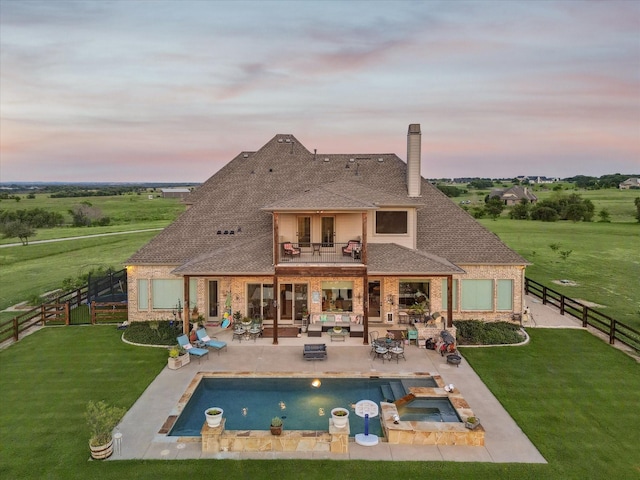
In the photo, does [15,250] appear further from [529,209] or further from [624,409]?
[529,209]

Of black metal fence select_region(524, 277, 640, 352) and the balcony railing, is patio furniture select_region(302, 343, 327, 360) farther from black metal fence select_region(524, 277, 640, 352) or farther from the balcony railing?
black metal fence select_region(524, 277, 640, 352)

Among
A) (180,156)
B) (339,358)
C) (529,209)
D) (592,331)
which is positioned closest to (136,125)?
(180,156)

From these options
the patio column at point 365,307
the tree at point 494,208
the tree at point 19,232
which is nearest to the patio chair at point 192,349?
the patio column at point 365,307

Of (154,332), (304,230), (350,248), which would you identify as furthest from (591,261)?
(154,332)

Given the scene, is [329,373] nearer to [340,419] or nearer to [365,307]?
[365,307]

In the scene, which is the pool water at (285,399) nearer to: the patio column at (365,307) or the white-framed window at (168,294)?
the patio column at (365,307)

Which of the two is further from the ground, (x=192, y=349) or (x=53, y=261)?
(x=53, y=261)

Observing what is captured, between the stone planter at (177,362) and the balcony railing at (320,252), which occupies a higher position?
the balcony railing at (320,252)
